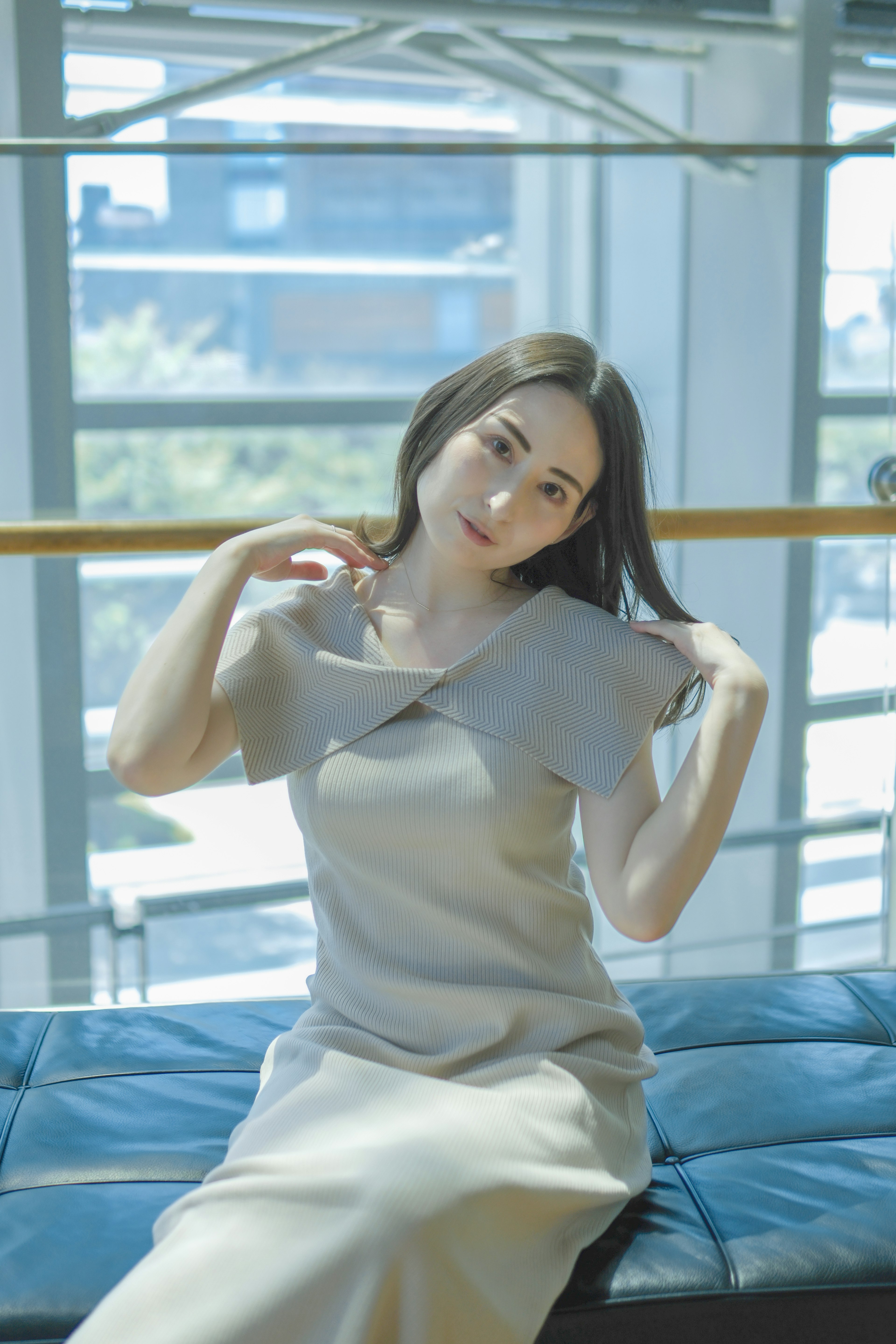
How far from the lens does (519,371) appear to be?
4.25 ft

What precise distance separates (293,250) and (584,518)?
2245mm

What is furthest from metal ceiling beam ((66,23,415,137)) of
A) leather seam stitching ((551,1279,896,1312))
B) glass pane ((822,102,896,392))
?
leather seam stitching ((551,1279,896,1312))

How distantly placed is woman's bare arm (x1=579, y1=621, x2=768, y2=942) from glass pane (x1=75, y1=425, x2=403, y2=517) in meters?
1.27

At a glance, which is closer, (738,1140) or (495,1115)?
(495,1115)

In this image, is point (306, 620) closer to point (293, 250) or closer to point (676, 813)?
point (676, 813)

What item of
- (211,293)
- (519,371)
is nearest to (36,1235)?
(519,371)

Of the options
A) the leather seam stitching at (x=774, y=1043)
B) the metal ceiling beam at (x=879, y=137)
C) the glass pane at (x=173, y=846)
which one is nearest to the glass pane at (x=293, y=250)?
the glass pane at (x=173, y=846)

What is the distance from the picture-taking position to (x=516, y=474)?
126 cm

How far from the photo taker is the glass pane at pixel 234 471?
2549 millimetres

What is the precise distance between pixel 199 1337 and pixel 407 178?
3222 millimetres

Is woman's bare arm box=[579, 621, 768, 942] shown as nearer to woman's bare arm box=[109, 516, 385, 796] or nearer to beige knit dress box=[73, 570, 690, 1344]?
beige knit dress box=[73, 570, 690, 1344]

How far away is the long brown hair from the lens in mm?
1300

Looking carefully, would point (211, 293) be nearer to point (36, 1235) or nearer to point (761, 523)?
point (761, 523)

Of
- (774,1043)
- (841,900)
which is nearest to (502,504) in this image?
(774,1043)
